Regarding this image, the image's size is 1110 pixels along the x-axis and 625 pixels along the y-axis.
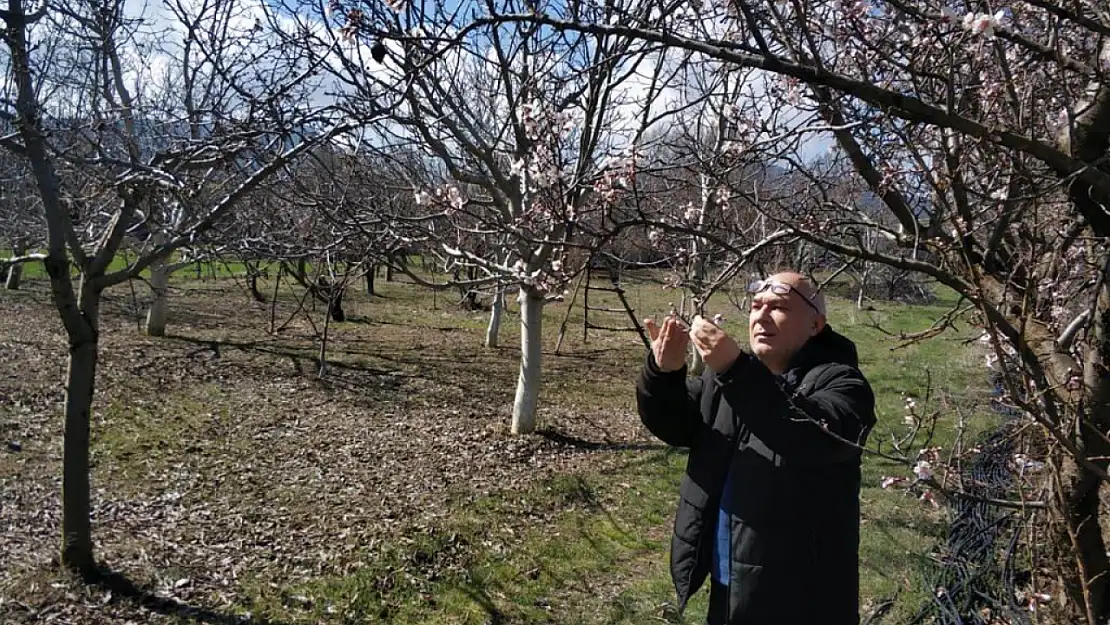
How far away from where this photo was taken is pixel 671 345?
6.55 feet

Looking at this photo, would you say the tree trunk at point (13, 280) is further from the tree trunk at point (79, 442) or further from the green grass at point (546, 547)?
the tree trunk at point (79, 442)

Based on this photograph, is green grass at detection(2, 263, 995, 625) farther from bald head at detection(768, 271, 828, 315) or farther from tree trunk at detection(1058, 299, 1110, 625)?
bald head at detection(768, 271, 828, 315)

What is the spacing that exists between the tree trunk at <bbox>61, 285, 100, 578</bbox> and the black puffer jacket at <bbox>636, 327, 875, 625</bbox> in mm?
3659

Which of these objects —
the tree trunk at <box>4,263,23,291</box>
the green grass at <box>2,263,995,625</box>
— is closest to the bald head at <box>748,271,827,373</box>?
the green grass at <box>2,263,995,625</box>

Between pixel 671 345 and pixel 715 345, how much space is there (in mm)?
292

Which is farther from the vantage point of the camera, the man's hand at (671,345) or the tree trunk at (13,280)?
the tree trunk at (13,280)

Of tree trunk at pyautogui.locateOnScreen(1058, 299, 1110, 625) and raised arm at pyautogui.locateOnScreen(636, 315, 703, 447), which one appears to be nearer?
raised arm at pyautogui.locateOnScreen(636, 315, 703, 447)

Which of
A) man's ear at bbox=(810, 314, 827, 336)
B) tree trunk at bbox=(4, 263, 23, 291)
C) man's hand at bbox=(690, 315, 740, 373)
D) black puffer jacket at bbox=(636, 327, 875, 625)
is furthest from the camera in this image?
tree trunk at bbox=(4, 263, 23, 291)

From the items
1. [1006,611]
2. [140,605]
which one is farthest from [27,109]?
[1006,611]

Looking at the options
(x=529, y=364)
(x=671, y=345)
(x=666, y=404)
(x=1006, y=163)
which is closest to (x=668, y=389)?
(x=666, y=404)

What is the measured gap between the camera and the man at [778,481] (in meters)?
1.95

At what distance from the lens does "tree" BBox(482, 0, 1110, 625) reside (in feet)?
5.93

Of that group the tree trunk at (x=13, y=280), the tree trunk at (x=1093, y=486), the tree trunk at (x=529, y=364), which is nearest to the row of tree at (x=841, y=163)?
the tree trunk at (x=1093, y=486)

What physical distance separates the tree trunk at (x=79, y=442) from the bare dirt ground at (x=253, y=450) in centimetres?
21
